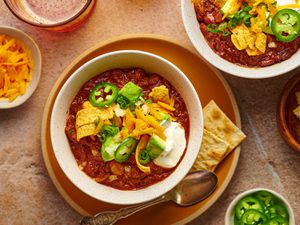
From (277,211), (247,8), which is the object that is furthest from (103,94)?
(277,211)

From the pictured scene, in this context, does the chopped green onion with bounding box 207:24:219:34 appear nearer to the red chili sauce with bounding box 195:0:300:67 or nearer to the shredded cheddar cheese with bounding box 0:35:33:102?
the red chili sauce with bounding box 195:0:300:67

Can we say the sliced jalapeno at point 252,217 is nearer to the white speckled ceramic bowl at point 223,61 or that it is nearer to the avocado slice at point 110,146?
the white speckled ceramic bowl at point 223,61

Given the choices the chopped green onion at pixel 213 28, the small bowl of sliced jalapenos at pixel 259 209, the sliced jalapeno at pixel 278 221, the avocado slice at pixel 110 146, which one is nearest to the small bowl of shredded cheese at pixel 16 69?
the avocado slice at pixel 110 146

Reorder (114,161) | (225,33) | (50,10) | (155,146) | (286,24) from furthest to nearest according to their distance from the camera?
(50,10) → (225,33) → (286,24) → (114,161) → (155,146)

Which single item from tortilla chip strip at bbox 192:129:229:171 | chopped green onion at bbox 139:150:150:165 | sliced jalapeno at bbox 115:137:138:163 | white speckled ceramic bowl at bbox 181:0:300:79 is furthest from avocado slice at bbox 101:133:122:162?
white speckled ceramic bowl at bbox 181:0:300:79

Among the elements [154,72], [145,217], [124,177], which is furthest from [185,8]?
[145,217]

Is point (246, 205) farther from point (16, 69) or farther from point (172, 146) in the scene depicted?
point (16, 69)

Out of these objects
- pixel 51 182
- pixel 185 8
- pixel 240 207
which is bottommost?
pixel 51 182

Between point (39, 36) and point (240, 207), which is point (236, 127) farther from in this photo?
point (39, 36)
